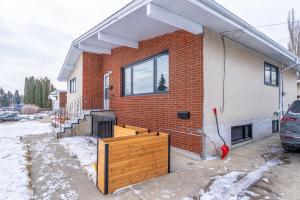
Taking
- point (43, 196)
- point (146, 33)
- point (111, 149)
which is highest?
point (146, 33)

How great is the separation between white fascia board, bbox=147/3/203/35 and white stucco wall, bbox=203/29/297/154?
40 cm

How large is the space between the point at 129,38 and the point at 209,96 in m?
3.60

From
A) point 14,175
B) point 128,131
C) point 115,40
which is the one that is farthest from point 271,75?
point 14,175

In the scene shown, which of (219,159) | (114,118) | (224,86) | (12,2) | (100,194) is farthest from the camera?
(114,118)

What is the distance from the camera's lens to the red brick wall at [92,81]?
1001 centimetres

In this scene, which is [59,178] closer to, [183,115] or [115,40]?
[183,115]

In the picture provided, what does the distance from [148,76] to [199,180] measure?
413 centimetres

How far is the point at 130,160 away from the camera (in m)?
3.40

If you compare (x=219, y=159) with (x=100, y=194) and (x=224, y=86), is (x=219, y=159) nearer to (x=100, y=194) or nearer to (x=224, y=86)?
(x=224, y=86)

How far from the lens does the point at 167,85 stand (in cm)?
599

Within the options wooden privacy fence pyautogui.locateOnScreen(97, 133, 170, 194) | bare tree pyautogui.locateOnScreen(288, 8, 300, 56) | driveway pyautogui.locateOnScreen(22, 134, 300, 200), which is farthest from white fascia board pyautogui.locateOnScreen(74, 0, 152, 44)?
bare tree pyautogui.locateOnScreen(288, 8, 300, 56)

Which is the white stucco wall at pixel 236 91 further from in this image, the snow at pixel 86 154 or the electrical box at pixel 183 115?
the snow at pixel 86 154

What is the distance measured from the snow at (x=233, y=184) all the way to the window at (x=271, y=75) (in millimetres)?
5434

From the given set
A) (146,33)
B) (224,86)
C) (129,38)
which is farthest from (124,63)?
(224,86)
